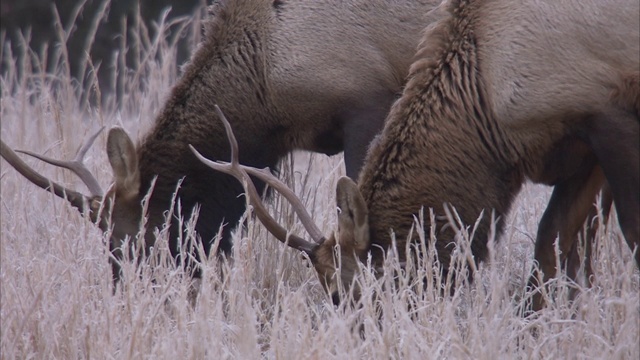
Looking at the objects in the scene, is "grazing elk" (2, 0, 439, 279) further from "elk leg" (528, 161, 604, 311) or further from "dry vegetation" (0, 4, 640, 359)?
"elk leg" (528, 161, 604, 311)

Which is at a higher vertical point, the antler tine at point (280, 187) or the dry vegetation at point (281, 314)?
the antler tine at point (280, 187)

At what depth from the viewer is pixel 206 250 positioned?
584cm

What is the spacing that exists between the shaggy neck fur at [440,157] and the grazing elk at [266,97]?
89 cm

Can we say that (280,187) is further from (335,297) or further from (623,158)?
(623,158)

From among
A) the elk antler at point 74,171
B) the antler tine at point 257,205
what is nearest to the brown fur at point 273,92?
the elk antler at point 74,171

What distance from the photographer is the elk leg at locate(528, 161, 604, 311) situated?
5004 mm

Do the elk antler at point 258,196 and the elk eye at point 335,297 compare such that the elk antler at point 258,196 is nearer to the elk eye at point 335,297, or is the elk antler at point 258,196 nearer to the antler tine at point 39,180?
the elk eye at point 335,297

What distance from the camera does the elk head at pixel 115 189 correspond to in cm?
546

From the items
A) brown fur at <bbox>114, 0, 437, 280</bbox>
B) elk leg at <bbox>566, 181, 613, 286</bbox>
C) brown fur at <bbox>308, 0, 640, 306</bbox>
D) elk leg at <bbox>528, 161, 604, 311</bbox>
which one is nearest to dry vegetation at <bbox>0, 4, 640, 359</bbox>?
elk leg at <bbox>566, 181, 613, 286</bbox>

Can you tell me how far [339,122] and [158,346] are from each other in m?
2.07

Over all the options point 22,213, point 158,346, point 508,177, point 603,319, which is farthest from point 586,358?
point 22,213

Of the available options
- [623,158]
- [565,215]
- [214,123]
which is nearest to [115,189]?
[214,123]

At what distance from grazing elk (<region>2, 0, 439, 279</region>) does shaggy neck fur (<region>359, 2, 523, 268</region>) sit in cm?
→ 89

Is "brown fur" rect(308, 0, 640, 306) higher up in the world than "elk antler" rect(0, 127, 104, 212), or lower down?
higher up
